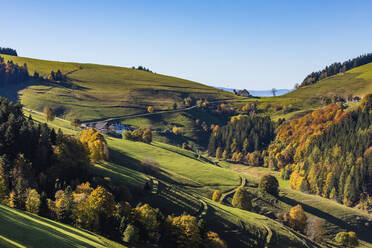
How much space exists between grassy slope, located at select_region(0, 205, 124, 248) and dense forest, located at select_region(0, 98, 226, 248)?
1053 cm

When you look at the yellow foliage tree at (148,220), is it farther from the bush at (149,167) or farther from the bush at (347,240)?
the bush at (347,240)

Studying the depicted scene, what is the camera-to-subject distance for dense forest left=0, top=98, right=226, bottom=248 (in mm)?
63250

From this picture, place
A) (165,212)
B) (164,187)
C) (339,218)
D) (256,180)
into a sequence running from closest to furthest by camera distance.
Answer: (165,212) < (164,187) < (339,218) < (256,180)

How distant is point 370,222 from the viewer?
127875 mm

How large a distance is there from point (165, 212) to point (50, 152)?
33.8m

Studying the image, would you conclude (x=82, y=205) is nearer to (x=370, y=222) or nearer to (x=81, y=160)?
(x=81, y=160)

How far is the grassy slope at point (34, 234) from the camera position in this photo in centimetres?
4078

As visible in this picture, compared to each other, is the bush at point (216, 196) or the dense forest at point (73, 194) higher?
the dense forest at point (73, 194)

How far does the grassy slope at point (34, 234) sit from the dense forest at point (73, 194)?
10528mm

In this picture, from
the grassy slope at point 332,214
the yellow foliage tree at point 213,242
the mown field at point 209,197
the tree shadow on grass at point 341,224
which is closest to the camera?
the yellow foliage tree at point 213,242

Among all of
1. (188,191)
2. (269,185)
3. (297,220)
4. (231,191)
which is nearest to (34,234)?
(188,191)

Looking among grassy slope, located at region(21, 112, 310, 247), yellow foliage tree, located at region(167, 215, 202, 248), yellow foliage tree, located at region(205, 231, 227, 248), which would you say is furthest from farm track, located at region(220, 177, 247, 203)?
yellow foliage tree, located at region(167, 215, 202, 248)

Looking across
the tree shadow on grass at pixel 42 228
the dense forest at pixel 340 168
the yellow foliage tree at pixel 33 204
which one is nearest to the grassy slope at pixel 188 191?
the yellow foliage tree at pixel 33 204

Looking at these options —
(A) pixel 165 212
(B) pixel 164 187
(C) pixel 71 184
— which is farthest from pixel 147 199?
(C) pixel 71 184
